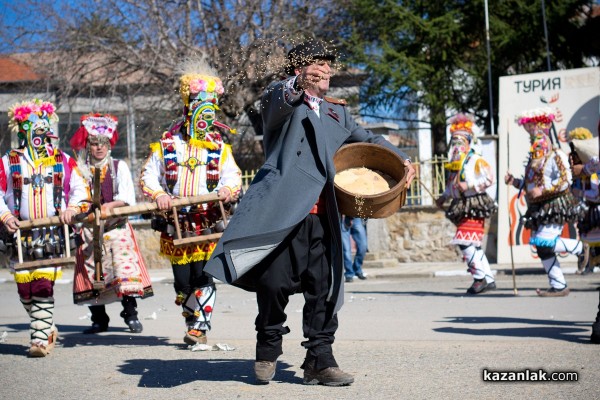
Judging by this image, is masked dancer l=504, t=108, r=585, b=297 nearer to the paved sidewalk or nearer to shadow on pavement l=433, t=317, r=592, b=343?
shadow on pavement l=433, t=317, r=592, b=343

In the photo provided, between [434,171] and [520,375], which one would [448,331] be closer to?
[520,375]

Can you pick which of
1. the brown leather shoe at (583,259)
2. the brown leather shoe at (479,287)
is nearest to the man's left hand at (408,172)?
the brown leather shoe at (479,287)

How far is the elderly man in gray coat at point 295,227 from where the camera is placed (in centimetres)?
562

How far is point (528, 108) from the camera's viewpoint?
16078mm

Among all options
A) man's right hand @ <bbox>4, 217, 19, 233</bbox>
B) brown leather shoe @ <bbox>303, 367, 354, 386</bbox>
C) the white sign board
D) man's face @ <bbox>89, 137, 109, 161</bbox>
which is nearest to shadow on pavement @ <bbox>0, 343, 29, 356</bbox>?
man's right hand @ <bbox>4, 217, 19, 233</bbox>

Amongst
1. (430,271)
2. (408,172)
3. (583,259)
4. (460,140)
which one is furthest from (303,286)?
(430,271)

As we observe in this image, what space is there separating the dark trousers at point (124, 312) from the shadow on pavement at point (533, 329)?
9.27ft

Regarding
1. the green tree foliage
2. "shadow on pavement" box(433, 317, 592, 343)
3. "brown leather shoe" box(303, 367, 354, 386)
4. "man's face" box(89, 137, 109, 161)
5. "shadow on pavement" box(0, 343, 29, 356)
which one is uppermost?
the green tree foliage

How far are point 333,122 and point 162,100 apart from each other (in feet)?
55.6

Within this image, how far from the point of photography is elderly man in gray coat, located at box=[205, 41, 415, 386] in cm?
562

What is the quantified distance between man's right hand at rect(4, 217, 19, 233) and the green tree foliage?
14949 millimetres

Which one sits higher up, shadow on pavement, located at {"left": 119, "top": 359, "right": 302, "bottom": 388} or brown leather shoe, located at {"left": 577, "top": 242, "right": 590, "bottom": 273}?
brown leather shoe, located at {"left": 577, "top": 242, "right": 590, "bottom": 273}

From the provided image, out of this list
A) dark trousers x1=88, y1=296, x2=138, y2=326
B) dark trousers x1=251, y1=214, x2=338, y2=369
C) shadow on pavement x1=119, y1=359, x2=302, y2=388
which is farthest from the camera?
dark trousers x1=88, y1=296, x2=138, y2=326

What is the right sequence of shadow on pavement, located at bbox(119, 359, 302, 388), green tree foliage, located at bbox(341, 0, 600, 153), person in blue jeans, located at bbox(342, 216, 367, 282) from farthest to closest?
green tree foliage, located at bbox(341, 0, 600, 153) < person in blue jeans, located at bbox(342, 216, 367, 282) < shadow on pavement, located at bbox(119, 359, 302, 388)
